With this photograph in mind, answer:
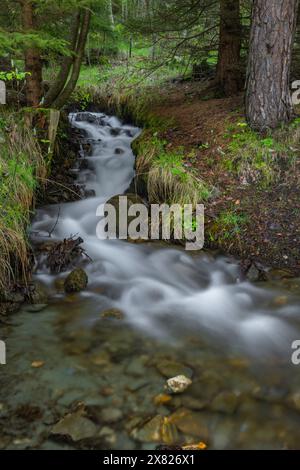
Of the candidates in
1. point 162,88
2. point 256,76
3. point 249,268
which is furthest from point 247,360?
point 162,88

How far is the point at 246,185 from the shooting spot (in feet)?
19.2

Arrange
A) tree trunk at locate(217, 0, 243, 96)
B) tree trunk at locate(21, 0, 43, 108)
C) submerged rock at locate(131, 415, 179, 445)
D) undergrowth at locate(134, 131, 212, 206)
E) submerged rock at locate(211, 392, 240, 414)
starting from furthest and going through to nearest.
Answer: tree trunk at locate(217, 0, 243, 96) → tree trunk at locate(21, 0, 43, 108) → undergrowth at locate(134, 131, 212, 206) → submerged rock at locate(211, 392, 240, 414) → submerged rock at locate(131, 415, 179, 445)

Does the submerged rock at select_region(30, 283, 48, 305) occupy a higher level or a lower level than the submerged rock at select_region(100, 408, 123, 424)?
higher

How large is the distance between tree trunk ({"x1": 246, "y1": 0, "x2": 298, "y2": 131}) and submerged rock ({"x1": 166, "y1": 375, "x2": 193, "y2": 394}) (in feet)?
13.7

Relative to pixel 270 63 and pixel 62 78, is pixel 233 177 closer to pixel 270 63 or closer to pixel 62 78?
pixel 270 63

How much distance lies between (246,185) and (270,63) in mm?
1828

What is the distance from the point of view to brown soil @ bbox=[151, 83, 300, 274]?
5.21 metres

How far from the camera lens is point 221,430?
300cm

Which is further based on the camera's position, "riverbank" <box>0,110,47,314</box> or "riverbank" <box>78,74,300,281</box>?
"riverbank" <box>78,74,300,281</box>

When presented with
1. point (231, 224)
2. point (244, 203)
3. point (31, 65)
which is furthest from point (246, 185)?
point (31, 65)
